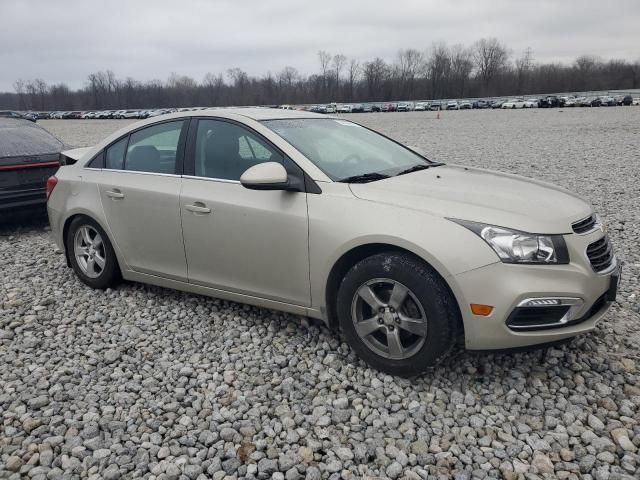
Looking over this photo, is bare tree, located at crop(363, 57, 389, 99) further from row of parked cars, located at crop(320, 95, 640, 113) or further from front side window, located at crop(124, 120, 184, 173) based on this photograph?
front side window, located at crop(124, 120, 184, 173)

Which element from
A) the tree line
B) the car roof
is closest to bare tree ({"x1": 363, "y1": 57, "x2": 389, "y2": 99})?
the tree line

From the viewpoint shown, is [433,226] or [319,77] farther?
[319,77]

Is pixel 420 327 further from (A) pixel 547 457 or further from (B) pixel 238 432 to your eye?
(B) pixel 238 432

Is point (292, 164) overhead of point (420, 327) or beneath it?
overhead

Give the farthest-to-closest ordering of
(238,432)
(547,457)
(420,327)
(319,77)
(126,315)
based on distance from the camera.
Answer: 1. (319,77)
2. (126,315)
3. (420,327)
4. (238,432)
5. (547,457)

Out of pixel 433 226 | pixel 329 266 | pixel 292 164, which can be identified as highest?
pixel 292 164

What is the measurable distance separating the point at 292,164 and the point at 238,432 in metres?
1.71

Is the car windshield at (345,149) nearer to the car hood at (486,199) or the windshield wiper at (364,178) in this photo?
the windshield wiper at (364,178)

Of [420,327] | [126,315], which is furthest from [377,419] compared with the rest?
[126,315]

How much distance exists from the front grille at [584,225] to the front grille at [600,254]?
0.09 metres

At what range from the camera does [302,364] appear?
11.8 ft

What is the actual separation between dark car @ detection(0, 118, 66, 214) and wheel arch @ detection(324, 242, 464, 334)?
4.59 meters

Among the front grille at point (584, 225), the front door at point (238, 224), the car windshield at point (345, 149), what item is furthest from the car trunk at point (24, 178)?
the front grille at point (584, 225)

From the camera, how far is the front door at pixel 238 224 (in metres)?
3.57
